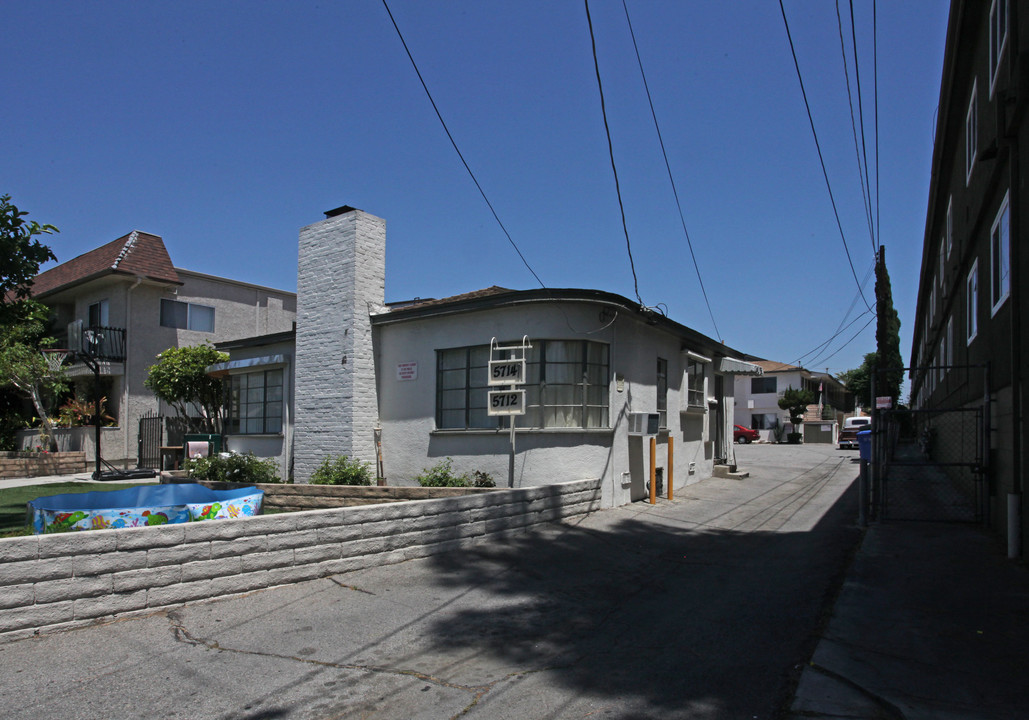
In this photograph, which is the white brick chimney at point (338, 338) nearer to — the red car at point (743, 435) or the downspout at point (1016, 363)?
the downspout at point (1016, 363)

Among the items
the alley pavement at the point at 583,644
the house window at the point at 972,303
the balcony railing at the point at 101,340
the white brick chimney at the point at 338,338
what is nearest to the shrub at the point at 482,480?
the white brick chimney at the point at 338,338

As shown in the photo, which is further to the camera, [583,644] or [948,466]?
[948,466]

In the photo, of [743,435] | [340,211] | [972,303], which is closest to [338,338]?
[340,211]

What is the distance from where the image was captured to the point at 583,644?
5828mm

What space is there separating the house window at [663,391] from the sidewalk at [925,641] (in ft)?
21.8

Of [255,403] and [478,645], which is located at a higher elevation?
[255,403]

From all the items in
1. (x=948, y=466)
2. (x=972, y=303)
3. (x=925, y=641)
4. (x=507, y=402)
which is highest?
(x=972, y=303)

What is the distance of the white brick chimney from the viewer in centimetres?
1428

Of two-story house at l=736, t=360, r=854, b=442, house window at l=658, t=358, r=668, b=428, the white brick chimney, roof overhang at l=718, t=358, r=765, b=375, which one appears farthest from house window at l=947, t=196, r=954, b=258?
two-story house at l=736, t=360, r=854, b=442

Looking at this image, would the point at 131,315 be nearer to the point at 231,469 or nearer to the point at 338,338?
the point at 231,469

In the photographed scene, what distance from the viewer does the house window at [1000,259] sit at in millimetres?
8570

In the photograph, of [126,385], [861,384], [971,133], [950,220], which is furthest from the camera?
[861,384]

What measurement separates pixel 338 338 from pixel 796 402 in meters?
38.9

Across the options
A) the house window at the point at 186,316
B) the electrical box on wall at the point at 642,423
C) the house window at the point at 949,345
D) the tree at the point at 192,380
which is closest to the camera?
the electrical box on wall at the point at 642,423
